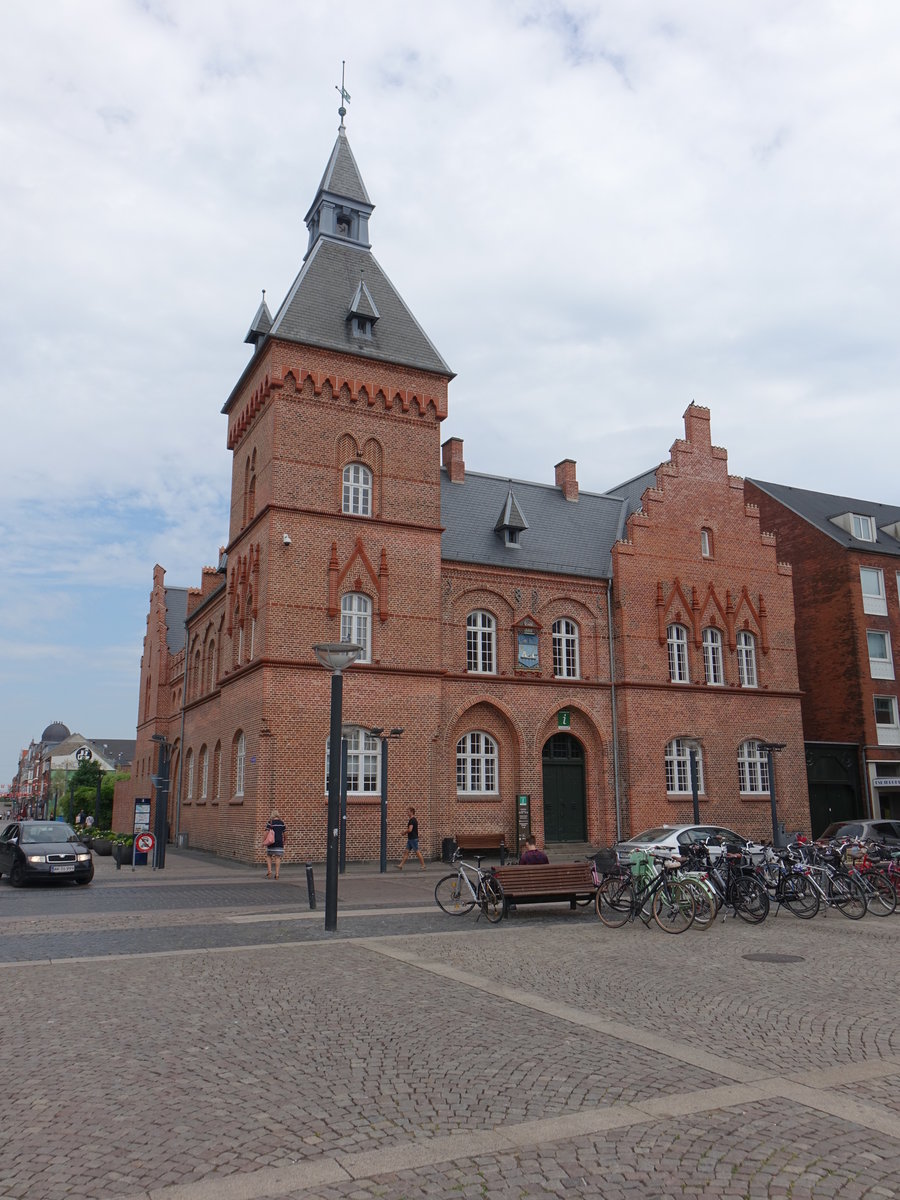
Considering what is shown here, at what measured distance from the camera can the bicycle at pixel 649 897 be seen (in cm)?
1415

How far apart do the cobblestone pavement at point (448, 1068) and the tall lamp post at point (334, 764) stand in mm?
1026

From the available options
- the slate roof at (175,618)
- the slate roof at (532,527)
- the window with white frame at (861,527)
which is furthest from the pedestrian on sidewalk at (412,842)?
the slate roof at (175,618)

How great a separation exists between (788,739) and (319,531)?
63.7ft

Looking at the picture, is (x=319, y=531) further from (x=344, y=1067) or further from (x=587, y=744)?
(x=344, y=1067)

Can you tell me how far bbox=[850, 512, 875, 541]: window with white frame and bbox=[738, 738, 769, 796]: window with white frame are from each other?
12189 mm

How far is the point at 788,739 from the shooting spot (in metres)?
34.7

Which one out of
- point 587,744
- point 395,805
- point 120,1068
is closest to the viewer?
point 120,1068

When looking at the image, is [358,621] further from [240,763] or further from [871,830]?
[871,830]

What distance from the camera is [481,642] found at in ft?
101

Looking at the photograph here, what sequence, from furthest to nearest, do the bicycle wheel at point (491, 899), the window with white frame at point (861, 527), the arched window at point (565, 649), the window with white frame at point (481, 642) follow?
1. the window with white frame at point (861, 527)
2. the arched window at point (565, 649)
3. the window with white frame at point (481, 642)
4. the bicycle wheel at point (491, 899)

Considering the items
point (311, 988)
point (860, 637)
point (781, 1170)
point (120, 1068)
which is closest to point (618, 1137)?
point (781, 1170)

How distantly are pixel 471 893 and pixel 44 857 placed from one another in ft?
34.8

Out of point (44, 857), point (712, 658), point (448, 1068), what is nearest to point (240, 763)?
point (44, 857)

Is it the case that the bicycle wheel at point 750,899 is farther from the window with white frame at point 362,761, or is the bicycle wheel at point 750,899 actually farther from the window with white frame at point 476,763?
the window with white frame at point 476,763
